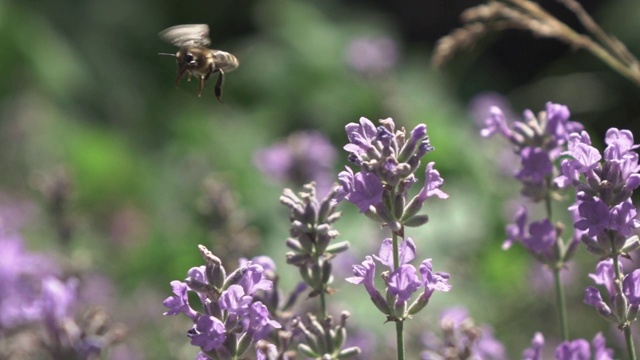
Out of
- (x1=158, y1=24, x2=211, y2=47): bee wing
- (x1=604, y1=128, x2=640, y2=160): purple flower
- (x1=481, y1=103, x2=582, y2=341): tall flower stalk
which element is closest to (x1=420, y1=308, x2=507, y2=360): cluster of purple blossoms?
(x1=481, y1=103, x2=582, y2=341): tall flower stalk

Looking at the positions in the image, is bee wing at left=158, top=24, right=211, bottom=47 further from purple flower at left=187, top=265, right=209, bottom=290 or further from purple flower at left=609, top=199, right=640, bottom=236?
purple flower at left=609, top=199, right=640, bottom=236

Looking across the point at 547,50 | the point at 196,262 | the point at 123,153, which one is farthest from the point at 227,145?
the point at 547,50

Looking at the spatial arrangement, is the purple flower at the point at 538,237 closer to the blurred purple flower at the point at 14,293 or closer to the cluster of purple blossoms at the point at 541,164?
the cluster of purple blossoms at the point at 541,164

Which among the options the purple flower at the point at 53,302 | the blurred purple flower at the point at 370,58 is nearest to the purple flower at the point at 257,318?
the purple flower at the point at 53,302

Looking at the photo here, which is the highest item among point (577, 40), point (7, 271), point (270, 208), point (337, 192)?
point (270, 208)

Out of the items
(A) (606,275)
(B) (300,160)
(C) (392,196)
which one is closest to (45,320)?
(C) (392,196)

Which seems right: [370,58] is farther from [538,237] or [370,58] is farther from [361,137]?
[361,137]

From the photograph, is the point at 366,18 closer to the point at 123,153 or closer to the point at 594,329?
the point at 123,153

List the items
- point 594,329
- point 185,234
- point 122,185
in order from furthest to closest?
point 122,185
point 185,234
point 594,329
